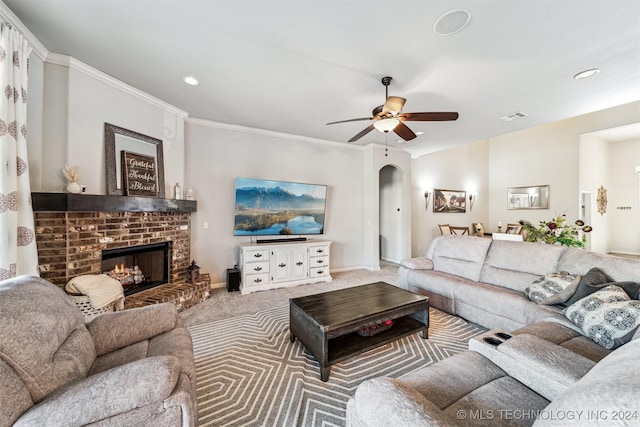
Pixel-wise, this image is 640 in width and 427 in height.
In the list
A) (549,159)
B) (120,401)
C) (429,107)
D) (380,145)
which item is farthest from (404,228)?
(120,401)

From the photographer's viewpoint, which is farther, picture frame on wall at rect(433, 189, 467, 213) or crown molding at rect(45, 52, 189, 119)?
picture frame on wall at rect(433, 189, 467, 213)

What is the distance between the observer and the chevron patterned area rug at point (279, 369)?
5.18 feet

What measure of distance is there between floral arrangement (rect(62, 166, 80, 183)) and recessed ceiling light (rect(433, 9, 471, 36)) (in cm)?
354

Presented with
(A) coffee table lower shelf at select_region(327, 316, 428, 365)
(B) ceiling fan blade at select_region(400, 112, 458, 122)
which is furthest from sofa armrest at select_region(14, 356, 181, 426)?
(B) ceiling fan blade at select_region(400, 112, 458, 122)

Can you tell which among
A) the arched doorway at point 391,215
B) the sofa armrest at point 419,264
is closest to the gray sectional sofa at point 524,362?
the sofa armrest at point 419,264

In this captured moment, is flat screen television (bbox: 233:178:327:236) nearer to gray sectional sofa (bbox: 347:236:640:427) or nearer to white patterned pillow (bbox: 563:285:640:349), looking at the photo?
gray sectional sofa (bbox: 347:236:640:427)

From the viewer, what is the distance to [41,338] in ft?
3.43

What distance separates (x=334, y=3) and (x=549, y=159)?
8.04 m

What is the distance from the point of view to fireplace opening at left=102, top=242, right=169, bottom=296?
2967mm

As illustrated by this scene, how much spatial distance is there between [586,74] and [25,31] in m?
5.30

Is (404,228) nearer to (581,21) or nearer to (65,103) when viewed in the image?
(581,21)

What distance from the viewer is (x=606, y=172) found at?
7.03 metres

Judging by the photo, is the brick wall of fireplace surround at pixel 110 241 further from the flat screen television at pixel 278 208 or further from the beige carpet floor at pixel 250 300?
the flat screen television at pixel 278 208

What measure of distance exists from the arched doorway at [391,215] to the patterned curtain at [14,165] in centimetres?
579
